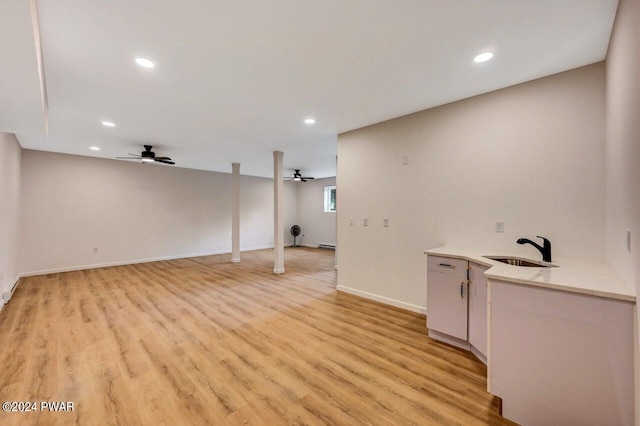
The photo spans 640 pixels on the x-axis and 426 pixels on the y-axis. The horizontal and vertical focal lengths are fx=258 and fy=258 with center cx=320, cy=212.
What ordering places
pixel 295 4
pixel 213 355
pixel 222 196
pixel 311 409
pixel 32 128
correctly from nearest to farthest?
pixel 295 4 → pixel 311 409 → pixel 213 355 → pixel 32 128 → pixel 222 196

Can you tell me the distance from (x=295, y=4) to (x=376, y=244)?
299 centimetres

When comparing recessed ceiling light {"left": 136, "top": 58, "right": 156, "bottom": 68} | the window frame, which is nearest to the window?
the window frame

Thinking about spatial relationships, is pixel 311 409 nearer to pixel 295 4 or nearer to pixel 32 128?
pixel 295 4

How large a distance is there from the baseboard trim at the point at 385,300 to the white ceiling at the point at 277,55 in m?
2.54

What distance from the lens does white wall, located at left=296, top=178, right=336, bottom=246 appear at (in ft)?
31.2

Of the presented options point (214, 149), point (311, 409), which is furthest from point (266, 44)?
point (214, 149)

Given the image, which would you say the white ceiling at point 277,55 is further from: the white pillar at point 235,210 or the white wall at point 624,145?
the white pillar at point 235,210

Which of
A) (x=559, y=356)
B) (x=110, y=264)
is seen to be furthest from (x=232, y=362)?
(x=110, y=264)

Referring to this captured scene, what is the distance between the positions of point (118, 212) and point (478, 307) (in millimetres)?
7850

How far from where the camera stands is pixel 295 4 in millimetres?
1621

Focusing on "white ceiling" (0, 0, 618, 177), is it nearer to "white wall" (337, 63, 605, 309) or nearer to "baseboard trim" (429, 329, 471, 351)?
"white wall" (337, 63, 605, 309)

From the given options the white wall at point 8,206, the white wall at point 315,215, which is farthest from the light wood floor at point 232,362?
the white wall at point 315,215

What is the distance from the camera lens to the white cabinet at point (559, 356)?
4.49ft

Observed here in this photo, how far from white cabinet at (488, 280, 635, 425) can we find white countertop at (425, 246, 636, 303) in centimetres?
4
